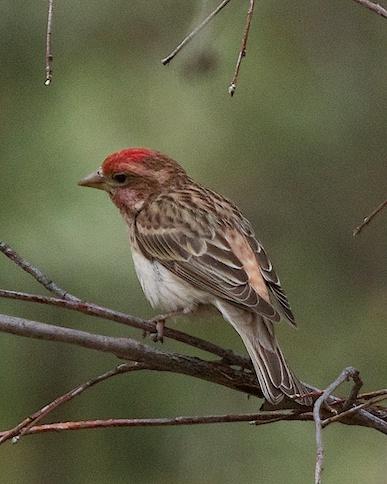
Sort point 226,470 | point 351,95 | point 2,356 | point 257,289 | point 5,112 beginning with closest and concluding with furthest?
1. point 257,289
2. point 2,356
3. point 226,470
4. point 5,112
5. point 351,95

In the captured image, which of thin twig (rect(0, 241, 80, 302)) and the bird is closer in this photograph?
thin twig (rect(0, 241, 80, 302))

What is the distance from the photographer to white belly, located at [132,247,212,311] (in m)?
4.44

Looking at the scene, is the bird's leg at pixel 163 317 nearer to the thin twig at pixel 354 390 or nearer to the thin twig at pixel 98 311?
the thin twig at pixel 98 311

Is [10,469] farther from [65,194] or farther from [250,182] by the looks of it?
[250,182]

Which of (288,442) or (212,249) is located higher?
(212,249)

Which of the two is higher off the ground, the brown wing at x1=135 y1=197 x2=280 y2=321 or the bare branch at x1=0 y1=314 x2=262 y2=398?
the brown wing at x1=135 y1=197 x2=280 y2=321

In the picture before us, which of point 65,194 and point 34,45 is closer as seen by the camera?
point 65,194

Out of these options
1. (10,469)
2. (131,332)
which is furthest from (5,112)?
(10,469)

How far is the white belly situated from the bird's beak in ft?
1.79

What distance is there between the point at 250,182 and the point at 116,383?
1.66 meters

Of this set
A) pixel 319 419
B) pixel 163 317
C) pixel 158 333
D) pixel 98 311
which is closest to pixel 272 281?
pixel 163 317

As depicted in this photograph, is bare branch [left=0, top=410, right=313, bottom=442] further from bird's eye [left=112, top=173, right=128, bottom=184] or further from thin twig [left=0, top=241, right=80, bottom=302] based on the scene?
bird's eye [left=112, top=173, right=128, bottom=184]

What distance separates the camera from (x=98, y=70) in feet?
20.1

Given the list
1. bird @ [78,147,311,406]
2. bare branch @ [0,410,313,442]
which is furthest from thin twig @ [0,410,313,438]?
bird @ [78,147,311,406]
